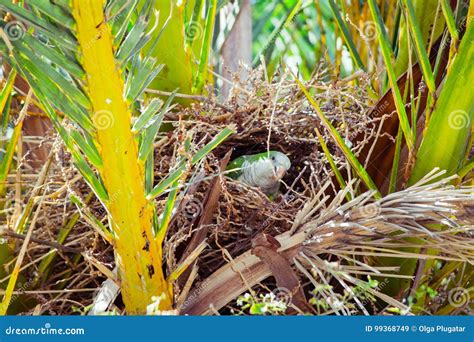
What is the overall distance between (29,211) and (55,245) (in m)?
0.09

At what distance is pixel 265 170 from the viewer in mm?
1733

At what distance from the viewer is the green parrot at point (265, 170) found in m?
1.72

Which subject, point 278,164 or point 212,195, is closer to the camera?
point 212,195

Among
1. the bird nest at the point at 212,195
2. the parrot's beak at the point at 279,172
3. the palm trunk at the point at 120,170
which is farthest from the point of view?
the parrot's beak at the point at 279,172

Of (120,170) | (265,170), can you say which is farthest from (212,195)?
(120,170)

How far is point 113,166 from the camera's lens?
128 cm

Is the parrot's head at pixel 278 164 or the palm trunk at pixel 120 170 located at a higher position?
the palm trunk at pixel 120 170

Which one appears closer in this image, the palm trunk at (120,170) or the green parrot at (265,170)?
the palm trunk at (120,170)

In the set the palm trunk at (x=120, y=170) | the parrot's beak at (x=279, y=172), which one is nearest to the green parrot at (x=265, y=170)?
the parrot's beak at (x=279, y=172)

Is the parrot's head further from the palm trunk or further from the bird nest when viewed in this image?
the palm trunk

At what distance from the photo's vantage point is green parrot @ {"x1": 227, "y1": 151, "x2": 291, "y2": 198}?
1725mm

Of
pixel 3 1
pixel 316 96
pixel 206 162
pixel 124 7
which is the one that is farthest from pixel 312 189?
pixel 3 1

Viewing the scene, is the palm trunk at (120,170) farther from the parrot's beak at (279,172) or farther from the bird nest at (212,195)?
the parrot's beak at (279,172)

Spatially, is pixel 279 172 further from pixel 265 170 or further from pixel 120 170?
pixel 120 170
